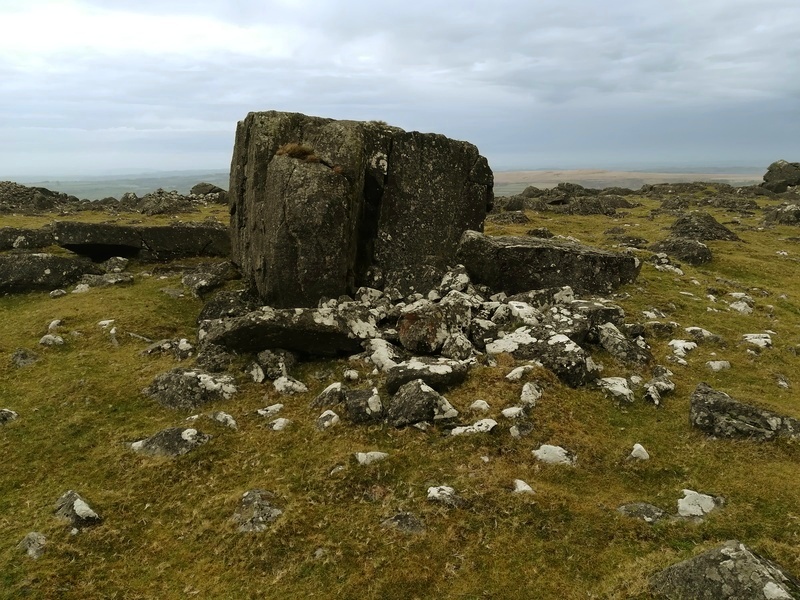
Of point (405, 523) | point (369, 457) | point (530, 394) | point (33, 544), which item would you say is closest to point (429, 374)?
point (530, 394)

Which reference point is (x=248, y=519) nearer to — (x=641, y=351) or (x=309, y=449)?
(x=309, y=449)

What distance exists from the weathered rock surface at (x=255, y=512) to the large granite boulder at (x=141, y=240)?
1847 centimetres

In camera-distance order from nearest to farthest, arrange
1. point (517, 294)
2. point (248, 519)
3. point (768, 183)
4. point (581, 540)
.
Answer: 1. point (581, 540)
2. point (248, 519)
3. point (517, 294)
4. point (768, 183)

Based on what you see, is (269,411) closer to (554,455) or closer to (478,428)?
(478,428)

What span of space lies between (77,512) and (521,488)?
674 cm

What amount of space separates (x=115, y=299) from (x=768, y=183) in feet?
A: 268

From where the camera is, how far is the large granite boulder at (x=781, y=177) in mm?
68750

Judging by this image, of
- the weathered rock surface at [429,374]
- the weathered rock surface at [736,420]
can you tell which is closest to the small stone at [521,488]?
the weathered rock surface at [429,374]

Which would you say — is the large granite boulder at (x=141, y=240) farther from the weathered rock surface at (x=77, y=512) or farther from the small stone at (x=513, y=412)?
the small stone at (x=513, y=412)

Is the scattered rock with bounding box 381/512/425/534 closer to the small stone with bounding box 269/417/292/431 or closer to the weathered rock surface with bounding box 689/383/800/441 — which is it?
the small stone with bounding box 269/417/292/431

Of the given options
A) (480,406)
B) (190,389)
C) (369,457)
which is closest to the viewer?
(369,457)

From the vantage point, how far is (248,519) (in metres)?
7.75

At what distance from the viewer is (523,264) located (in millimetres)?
17109

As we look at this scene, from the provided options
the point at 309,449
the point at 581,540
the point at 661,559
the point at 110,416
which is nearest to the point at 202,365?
the point at 110,416
